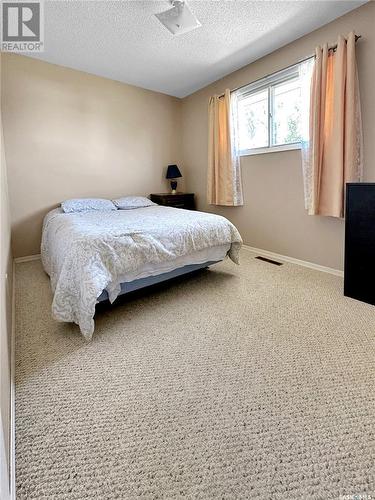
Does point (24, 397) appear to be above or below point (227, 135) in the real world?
below

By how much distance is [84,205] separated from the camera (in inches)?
129

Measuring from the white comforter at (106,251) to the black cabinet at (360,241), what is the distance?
3.46 feet

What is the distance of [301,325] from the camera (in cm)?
175

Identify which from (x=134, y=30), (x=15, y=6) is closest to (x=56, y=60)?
(x=15, y=6)

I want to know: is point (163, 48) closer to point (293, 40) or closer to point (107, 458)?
point (293, 40)

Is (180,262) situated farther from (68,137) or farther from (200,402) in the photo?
(68,137)

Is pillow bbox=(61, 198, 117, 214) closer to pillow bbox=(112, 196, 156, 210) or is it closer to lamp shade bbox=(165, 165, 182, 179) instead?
pillow bbox=(112, 196, 156, 210)

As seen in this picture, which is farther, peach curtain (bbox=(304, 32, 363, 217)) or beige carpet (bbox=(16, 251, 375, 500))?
peach curtain (bbox=(304, 32, 363, 217))

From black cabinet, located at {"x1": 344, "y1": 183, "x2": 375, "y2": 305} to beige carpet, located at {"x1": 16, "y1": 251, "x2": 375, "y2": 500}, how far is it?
0.51 feet

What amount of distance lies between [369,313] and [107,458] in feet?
6.31

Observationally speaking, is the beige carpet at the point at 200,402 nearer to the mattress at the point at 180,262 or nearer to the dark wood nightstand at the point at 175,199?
the mattress at the point at 180,262

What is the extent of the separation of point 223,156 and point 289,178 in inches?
42.3

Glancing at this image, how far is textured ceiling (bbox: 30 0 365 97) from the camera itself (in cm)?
220

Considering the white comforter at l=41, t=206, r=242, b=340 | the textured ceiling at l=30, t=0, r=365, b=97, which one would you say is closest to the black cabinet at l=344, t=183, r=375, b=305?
the white comforter at l=41, t=206, r=242, b=340
